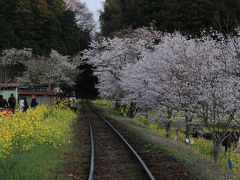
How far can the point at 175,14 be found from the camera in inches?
1973

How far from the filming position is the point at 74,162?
10.2 metres

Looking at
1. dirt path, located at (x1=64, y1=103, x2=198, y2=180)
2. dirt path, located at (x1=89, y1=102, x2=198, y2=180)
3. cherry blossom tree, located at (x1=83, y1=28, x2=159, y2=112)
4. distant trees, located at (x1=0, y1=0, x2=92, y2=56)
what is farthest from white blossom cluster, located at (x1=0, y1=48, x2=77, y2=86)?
dirt path, located at (x1=89, y1=102, x2=198, y2=180)

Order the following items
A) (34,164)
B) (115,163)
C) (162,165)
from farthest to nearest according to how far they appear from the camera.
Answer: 1. (115,163)
2. (162,165)
3. (34,164)

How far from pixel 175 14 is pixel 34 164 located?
4404 cm

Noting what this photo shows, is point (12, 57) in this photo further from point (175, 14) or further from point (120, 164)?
point (120, 164)

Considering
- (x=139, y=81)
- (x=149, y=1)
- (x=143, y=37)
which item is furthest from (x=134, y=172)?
(x=149, y=1)

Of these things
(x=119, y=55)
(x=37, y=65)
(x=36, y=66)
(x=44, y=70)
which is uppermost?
(x=37, y=65)

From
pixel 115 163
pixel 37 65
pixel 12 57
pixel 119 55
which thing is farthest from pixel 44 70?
pixel 115 163

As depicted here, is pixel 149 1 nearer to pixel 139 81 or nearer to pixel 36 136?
pixel 139 81

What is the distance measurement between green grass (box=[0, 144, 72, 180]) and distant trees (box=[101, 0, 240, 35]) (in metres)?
34.5

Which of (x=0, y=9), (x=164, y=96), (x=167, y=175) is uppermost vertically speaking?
(x=0, y=9)

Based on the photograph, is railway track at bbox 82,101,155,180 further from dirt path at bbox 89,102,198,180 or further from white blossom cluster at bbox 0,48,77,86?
white blossom cluster at bbox 0,48,77,86

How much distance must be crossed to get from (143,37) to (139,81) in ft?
33.4

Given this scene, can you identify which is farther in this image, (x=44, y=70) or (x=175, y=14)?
(x=175, y=14)
